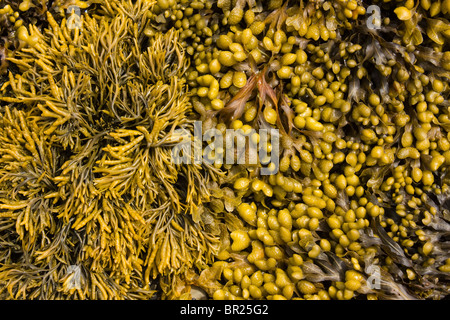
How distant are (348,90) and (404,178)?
14.5 inches

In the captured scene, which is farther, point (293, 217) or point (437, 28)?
point (293, 217)

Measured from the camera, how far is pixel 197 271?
1.36 m

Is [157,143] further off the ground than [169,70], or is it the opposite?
[169,70]

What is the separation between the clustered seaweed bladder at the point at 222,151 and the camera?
112cm

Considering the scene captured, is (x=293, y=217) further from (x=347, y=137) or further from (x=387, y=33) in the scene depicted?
(x=387, y=33)

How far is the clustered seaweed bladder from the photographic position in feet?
3.69

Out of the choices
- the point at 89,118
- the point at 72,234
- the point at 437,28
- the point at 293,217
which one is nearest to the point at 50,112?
the point at 89,118

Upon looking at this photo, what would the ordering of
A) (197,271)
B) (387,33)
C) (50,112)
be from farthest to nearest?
(197,271) → (387,33) → (50,112)

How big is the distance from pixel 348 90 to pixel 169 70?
0.63 metres

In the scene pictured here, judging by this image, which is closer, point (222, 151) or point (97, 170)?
point (97, 170)

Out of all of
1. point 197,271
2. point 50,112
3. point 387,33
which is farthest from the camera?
point 197,271

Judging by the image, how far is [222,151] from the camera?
1.22 meters

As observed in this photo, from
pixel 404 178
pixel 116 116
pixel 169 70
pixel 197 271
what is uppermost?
pixel 169 70

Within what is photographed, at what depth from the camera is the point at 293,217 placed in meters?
1.28
